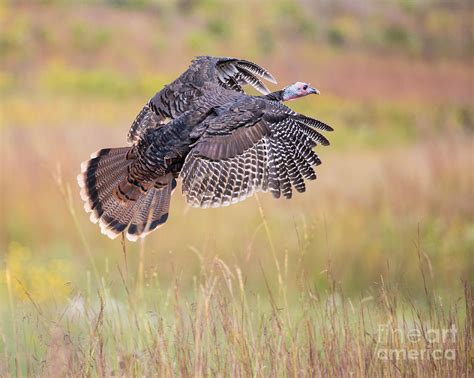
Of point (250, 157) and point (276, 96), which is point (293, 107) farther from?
point (250, 157)

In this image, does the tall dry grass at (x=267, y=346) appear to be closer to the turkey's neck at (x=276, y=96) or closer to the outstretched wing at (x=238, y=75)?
the turkey's neck at (x=276, y=96)

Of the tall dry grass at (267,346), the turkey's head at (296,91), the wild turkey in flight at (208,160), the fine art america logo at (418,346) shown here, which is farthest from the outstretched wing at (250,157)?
the fine art america logo at (418,346)

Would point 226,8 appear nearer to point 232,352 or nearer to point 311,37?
point 311,37

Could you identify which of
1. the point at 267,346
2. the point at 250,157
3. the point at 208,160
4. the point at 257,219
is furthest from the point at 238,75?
the point at 257,219

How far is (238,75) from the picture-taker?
7.14 metres

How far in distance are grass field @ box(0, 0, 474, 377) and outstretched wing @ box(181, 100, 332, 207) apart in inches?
20.0

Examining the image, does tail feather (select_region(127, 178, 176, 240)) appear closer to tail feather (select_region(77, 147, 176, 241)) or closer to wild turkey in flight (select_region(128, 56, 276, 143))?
tail feather (select_region(77, 147, 176, 241))

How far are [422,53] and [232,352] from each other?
24.0 m

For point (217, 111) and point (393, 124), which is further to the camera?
point (393, 124)

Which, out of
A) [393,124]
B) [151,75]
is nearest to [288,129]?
[393,124]

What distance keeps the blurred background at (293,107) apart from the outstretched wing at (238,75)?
38.5 inches

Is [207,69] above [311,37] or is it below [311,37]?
below

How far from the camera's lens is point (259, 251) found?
34.6ft

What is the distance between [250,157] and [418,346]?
1.81 meters
